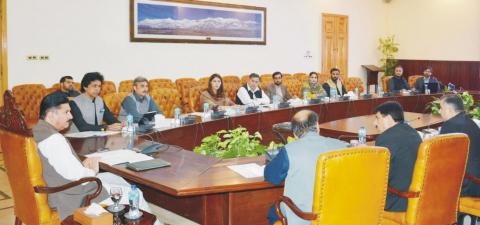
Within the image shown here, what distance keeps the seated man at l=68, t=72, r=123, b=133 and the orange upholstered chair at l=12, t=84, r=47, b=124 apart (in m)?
2.17

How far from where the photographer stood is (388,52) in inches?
495

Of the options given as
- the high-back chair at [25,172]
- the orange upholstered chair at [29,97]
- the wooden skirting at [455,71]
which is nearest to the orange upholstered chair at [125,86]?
the orange upholstered chair at [29,97]

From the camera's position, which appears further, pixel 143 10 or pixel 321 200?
pixel 143 10

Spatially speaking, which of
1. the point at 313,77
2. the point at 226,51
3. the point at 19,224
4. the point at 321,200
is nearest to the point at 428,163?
the point at 321,200

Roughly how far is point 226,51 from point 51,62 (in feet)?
10.8

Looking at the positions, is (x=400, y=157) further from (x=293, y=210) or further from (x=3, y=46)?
(x=3, y=46)

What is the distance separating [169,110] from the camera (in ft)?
20.9

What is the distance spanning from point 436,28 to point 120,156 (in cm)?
1032

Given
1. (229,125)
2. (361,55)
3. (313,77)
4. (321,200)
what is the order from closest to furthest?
(321,200)
(229,125)
(313,77)
(361,55)

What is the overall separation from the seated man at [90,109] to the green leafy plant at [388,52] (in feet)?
29.1

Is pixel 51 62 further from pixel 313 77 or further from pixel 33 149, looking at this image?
pixel 33 149

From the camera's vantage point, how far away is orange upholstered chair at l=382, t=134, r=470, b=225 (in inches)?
104

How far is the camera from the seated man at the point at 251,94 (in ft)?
22.8

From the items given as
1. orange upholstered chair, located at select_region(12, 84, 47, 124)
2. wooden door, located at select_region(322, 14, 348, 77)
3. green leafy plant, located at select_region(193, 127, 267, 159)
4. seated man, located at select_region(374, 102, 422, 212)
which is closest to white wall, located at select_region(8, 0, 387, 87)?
wooden door, located at select_region(322, 14, 348, 77)
